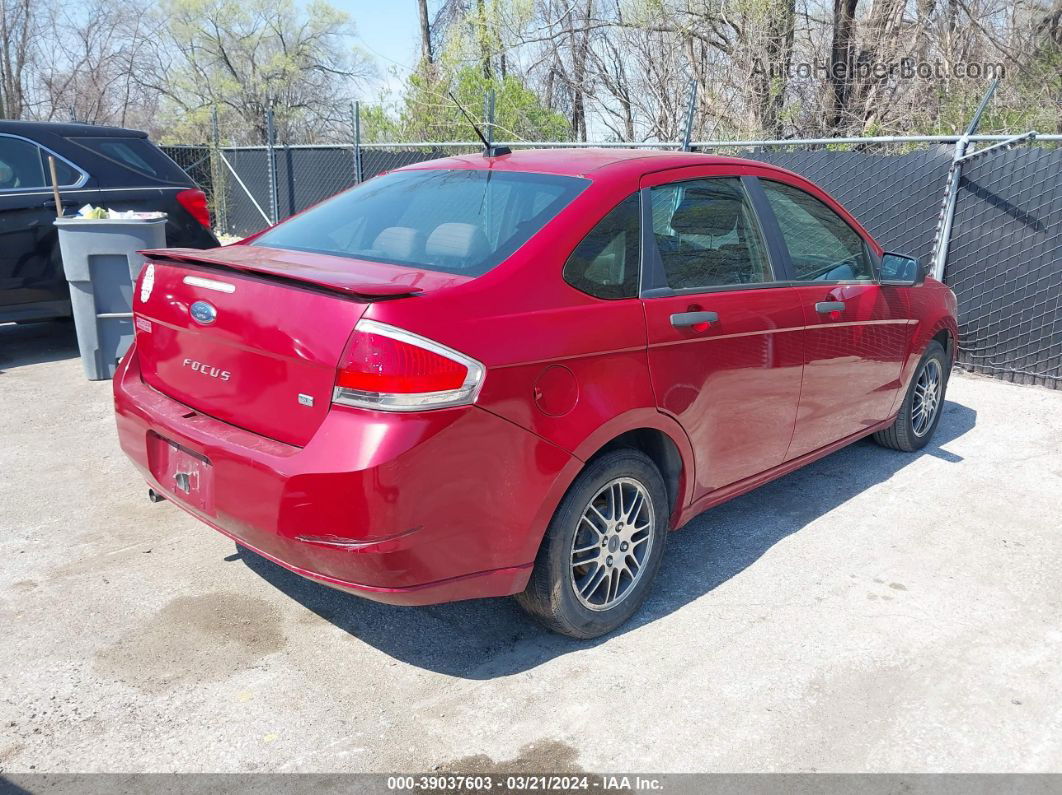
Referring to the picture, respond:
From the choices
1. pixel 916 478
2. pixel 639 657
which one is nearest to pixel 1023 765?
pixel 639 657

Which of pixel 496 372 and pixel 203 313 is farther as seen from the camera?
pixel 203 313

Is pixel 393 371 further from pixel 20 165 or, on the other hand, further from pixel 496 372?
pixel 20 165

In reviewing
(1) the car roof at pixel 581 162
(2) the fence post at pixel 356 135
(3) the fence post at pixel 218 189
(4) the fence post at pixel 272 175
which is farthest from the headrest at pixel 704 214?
(3) the fence post at pixel 218 189

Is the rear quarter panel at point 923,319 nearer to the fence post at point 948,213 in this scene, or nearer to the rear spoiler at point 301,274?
the fence post at point 948,213

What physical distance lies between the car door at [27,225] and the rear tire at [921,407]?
20.8ft

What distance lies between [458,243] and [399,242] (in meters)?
0.29

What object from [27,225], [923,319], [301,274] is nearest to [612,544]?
[301,274]

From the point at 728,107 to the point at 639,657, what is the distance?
12183 mm

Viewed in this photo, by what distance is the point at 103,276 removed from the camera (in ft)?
21.0

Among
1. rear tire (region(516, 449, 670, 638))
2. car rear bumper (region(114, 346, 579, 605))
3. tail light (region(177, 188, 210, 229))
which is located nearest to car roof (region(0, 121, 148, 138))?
tail light (region(177, 188, 210, 229))

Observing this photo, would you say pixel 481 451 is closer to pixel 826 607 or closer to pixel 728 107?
pixel 826 607

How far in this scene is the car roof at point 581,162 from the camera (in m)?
3.50

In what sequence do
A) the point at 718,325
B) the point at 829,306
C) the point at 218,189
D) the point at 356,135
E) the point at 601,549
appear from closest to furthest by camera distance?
the point at 601,549, the point at 718,325, the point at 829,306, the point at 356,135, the point at 218,189

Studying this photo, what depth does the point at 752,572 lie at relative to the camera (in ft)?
12.9
